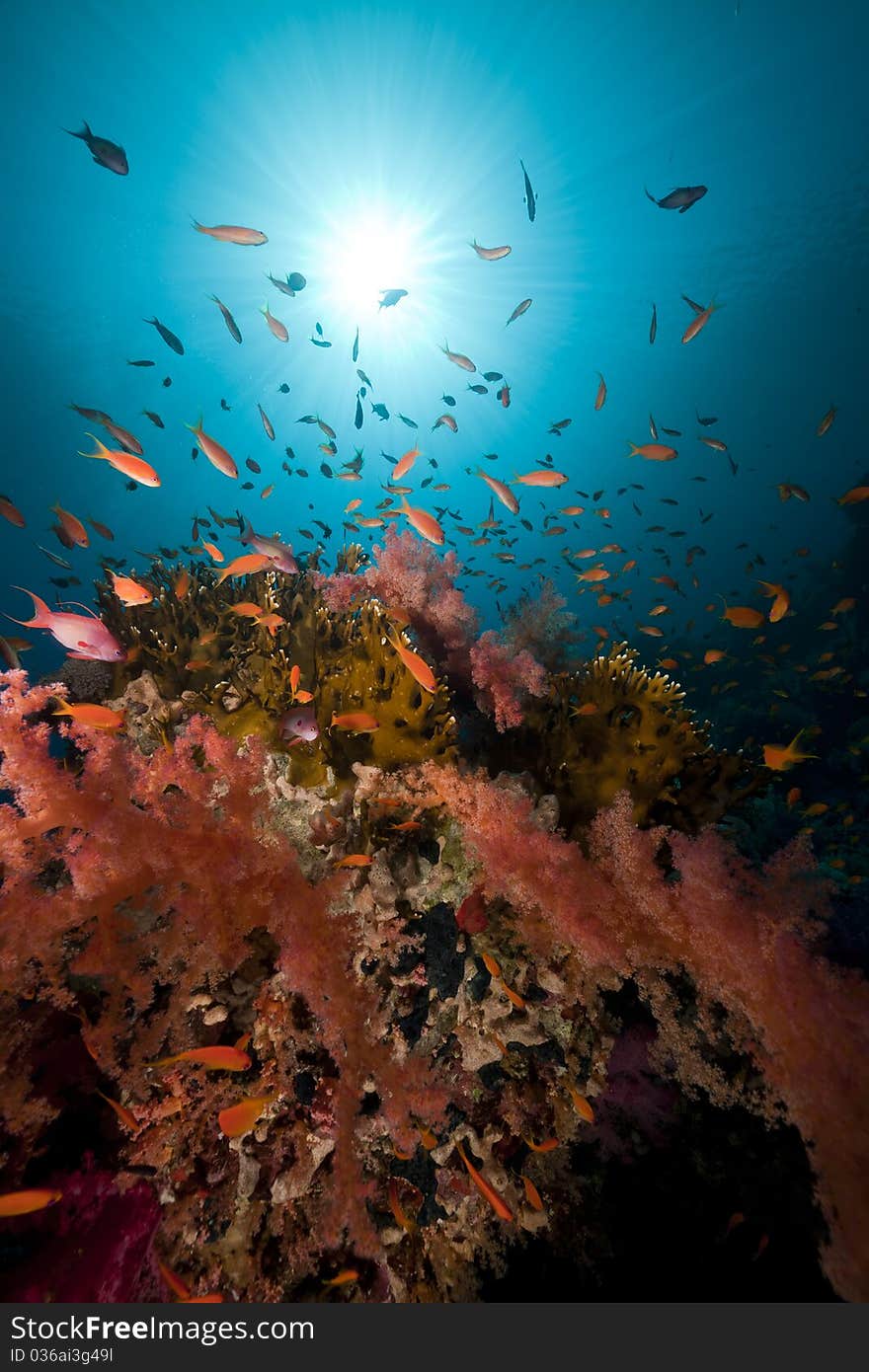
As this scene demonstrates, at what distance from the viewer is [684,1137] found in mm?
3186

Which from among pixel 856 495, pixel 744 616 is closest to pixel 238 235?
pixel 744 616

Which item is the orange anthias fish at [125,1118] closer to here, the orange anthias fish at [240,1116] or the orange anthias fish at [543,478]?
the orange anthias fish at [240,1116]

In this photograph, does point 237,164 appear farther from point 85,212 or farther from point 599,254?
point 599,254

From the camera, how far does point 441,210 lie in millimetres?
37812

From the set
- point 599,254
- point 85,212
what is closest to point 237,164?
point 85,212

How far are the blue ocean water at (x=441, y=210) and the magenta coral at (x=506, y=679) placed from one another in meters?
8.30

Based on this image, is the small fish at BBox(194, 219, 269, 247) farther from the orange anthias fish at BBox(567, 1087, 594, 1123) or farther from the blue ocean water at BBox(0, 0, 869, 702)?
the orange anthias fish at BBox(567, 1087, 594, 1123)

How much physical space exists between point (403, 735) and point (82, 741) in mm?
2164

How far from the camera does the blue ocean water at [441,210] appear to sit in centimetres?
2722

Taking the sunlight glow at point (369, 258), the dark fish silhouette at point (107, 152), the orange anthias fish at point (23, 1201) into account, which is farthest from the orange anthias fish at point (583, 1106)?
the sunlight glow at point (369, 258)

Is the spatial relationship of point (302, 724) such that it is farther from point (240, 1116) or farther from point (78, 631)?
point (240, 1116)

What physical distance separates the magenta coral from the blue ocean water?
8.30 m

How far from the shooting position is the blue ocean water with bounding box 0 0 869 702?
89.3 ft

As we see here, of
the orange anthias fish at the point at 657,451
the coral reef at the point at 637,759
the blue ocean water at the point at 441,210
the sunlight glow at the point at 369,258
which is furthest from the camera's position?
the sunlight glow at the point at 369,258
